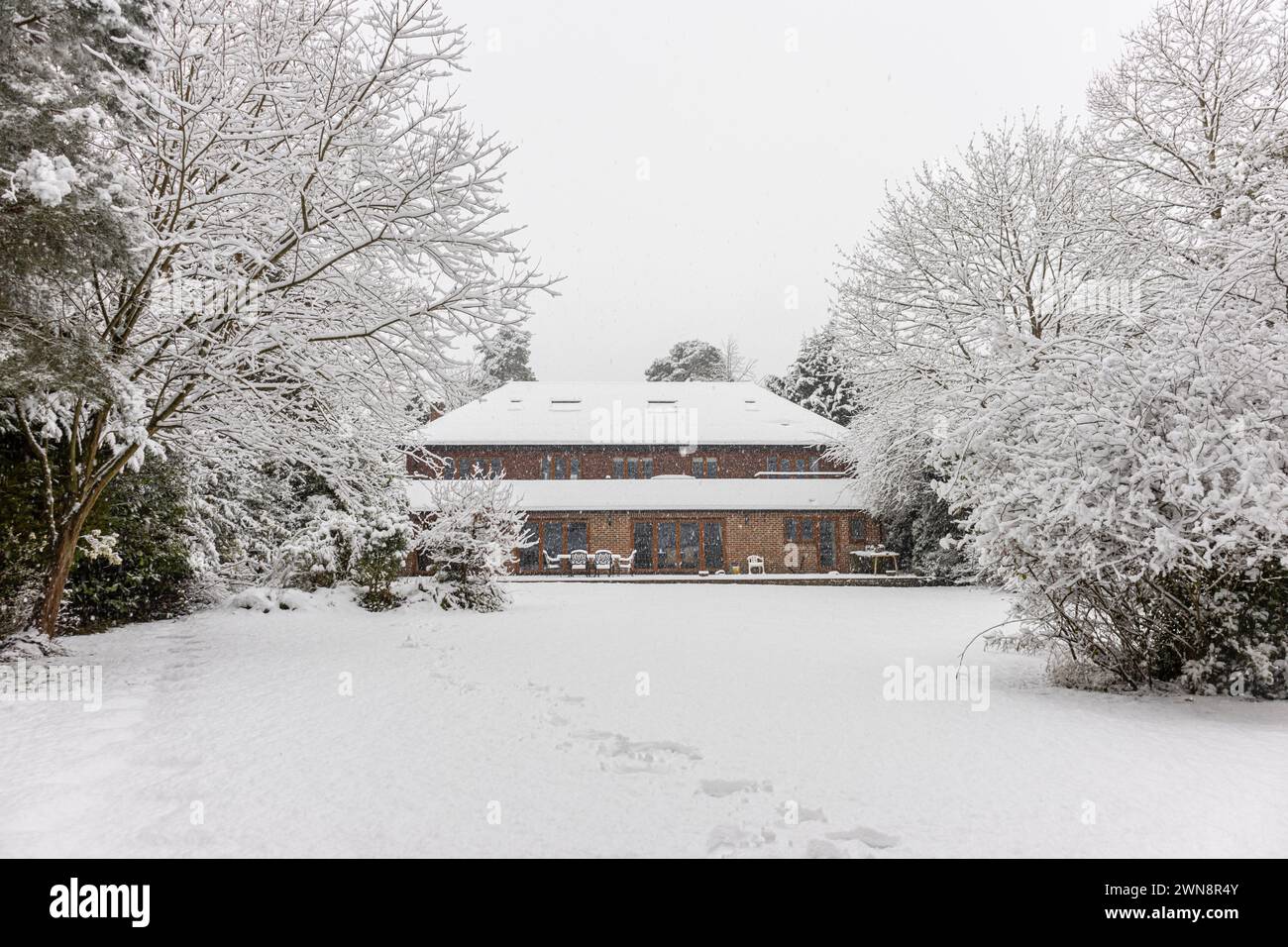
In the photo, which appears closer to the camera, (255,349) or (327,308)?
(255,349)

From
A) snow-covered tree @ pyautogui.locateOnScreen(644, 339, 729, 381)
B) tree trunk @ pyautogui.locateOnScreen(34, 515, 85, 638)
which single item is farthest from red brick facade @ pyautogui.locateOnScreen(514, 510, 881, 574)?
snow-covered tree @ pyautogui.locateOnScreen(644, 339, 729, 381)

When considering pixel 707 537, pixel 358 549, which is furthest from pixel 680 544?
pixel 358 549

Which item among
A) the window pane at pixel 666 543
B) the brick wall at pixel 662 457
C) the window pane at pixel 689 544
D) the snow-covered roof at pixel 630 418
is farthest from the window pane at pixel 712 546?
the snow-covered roof at pixel 630 418

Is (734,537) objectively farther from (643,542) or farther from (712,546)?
(643,542)

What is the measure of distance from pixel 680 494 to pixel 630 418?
5.80m

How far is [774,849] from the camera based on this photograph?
3867 mm

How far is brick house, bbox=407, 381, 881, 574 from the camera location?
3016 centimetres

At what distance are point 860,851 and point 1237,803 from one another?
8.96 ft

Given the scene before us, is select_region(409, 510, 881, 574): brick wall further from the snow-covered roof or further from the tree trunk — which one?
the tree trunk

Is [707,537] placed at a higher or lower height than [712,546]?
higher

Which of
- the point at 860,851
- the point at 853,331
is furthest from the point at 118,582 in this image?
the point at 853,331

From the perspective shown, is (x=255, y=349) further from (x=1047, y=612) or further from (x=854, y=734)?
(x=1047, y=612)

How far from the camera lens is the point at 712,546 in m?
30.6

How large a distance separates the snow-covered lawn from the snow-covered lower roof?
19449 mm
